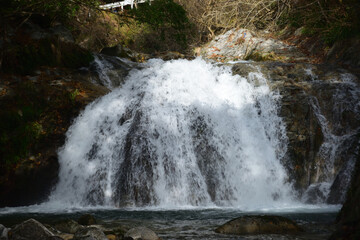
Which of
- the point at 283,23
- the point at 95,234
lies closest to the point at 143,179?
the point at 95,234

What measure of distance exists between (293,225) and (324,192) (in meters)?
3.57

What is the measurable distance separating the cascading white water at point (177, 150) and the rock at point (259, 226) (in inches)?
113

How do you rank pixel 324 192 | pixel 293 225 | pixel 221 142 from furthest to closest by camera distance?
pixel 221 142 < pixel 324 192 < pixel 293 225

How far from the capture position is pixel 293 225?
16.4 feet

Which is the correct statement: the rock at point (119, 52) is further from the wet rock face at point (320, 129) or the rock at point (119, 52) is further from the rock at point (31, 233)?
the rock at point (31, 233)

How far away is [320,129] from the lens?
30.1ft

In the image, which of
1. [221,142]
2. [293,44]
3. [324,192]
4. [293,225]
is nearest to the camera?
[293,225]

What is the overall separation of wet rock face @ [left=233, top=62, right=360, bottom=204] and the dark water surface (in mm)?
1411

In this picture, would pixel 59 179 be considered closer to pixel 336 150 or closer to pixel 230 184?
pixel 230 184

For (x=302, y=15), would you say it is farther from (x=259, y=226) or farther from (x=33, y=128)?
(x=259, y=226)

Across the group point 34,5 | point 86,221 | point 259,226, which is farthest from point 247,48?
point 86,221

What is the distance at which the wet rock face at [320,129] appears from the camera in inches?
325

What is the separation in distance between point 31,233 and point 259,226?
10.2 feet

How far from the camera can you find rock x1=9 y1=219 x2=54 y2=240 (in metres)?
3.77
